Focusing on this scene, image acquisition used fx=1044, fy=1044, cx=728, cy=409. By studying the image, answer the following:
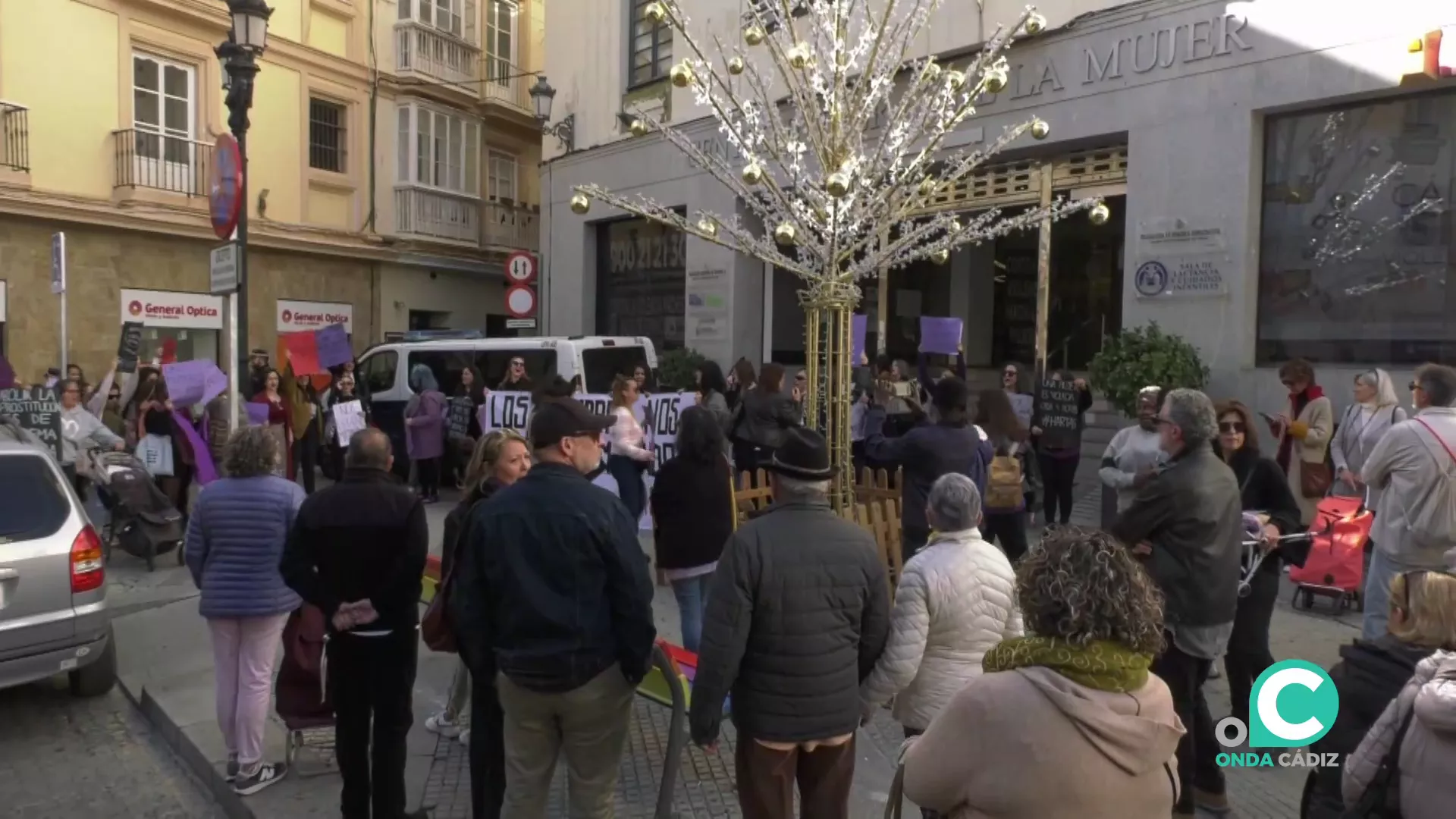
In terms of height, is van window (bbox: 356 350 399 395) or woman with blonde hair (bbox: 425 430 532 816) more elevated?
van window (bbox: 356 350 399 395)

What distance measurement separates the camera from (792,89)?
6.41 metres

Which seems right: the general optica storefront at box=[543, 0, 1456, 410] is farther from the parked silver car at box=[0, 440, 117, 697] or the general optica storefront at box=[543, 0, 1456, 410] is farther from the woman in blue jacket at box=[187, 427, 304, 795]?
the woman in blue jacket at box=[187, 427, 304, 795]

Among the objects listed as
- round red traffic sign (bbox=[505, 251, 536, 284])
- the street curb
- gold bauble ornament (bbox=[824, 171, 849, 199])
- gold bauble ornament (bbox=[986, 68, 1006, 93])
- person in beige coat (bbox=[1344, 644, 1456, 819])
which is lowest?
the street curb

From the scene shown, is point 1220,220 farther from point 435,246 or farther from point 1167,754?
point 435,246

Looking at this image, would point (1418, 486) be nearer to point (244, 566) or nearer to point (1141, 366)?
point (1141, 366)

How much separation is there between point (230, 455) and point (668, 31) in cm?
1391

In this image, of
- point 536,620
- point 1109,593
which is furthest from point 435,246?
point 1109,593

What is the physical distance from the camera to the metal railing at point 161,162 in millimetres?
17500

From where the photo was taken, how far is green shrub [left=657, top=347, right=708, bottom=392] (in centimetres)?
1565

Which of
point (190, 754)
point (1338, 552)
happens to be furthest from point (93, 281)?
point (1338, 552)

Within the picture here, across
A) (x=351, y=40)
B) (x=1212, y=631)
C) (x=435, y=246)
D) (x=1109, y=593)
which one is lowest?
(x=1212, y=631)

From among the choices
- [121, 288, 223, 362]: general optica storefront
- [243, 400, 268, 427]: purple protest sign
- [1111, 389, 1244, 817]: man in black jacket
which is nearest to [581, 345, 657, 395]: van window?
[243, 400, 268, 427]: purple protest sign

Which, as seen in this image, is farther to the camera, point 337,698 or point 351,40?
point 351,40

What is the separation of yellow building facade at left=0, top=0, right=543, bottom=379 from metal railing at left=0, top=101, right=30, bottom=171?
0.03 meters
